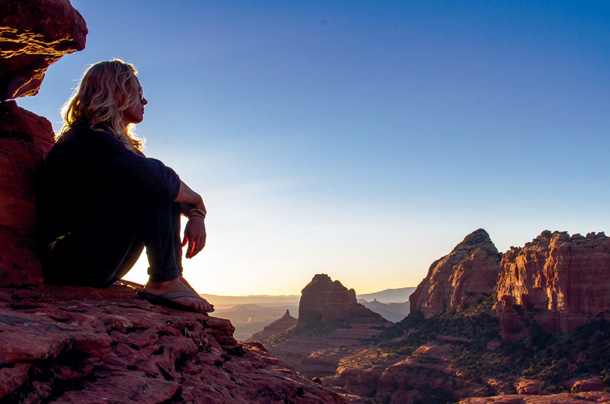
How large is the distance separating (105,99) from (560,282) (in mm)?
44268

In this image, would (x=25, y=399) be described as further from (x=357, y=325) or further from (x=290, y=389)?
(x=357, y=325)

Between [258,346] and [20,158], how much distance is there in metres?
3.39

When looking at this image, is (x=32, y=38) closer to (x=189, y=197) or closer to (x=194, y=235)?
(x=189, y=197)

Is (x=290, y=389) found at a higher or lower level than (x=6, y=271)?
lower

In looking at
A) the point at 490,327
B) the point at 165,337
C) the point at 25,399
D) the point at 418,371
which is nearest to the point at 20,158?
the point at 165,337

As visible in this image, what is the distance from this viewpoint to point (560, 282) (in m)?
39.0

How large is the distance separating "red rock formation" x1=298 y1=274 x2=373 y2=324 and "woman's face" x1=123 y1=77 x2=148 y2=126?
70.9 metres

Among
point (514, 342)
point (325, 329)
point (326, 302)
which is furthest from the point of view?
point (326, 302)

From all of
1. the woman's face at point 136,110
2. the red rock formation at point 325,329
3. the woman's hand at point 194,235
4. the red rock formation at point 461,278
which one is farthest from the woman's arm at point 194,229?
the red rock formation at point 461,278

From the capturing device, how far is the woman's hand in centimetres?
404

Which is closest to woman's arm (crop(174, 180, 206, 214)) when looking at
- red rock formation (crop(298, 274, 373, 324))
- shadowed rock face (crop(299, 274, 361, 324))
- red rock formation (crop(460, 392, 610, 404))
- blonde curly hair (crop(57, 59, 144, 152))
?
blonde curly hair (crop(57, 59, 144, 152))

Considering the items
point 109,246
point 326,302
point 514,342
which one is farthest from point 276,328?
point 109,246

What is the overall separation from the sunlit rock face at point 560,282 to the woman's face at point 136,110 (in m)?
43.0

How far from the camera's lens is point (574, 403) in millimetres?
25938
